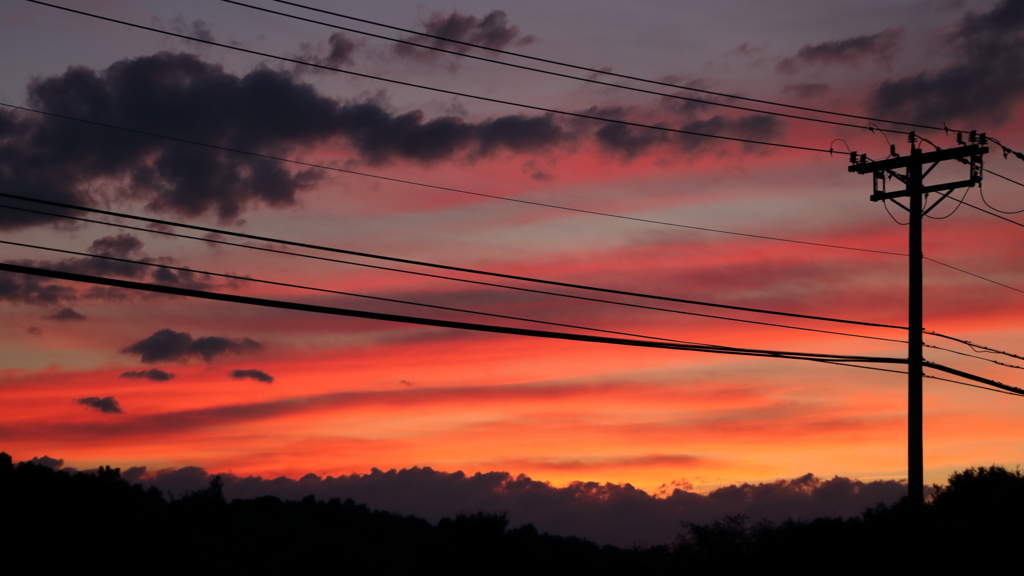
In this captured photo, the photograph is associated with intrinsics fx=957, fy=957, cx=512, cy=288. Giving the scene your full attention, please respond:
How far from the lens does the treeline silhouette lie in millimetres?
44500

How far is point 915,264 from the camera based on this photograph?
21703mm

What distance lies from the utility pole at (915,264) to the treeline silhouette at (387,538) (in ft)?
68.5

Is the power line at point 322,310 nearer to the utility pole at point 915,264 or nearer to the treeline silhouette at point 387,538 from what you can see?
the utility pole at point 915,264

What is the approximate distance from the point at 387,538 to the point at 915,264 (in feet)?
217

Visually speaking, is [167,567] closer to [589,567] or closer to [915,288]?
[589,567]

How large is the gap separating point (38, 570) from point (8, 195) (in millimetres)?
45998

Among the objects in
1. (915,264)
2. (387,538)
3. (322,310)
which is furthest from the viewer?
(387,538)

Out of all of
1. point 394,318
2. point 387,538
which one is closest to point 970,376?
point 394,318

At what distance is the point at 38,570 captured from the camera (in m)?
52.7

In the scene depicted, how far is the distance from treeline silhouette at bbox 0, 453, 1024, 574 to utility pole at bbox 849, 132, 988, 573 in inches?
822

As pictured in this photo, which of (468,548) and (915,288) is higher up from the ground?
(915,288)

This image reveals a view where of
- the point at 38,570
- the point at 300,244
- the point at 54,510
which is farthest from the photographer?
the point at 54,510

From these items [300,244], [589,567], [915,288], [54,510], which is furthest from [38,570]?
[915,288]

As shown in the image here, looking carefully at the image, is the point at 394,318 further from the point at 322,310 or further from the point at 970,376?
the point at 970,376
